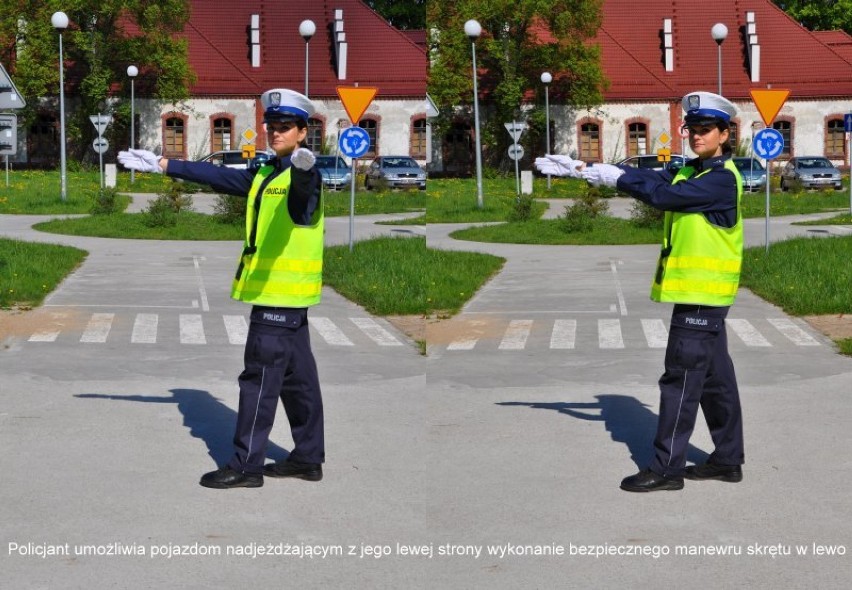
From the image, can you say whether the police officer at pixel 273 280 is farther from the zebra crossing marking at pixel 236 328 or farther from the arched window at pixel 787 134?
the arched window at pixel 787 134

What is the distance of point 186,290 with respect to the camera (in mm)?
19547

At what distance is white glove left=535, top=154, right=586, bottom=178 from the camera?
7828 mm

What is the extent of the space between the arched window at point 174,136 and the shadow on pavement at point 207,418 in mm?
54413

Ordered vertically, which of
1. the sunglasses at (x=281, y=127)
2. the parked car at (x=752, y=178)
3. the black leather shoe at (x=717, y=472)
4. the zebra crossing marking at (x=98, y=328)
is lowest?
the black leather shoe at (x=717, y=472)

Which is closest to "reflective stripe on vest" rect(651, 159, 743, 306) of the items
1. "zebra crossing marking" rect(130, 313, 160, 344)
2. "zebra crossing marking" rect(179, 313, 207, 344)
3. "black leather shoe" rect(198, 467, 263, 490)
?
"black leather shoe" rect(198, 467, 263, 490)

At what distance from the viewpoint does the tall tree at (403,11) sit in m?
78.2

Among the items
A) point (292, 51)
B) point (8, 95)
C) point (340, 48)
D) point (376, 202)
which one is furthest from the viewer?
point (292, 51)

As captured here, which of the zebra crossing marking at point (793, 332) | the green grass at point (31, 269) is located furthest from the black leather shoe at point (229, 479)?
the green grass at point (31, 269)

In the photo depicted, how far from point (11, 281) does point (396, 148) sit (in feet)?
154

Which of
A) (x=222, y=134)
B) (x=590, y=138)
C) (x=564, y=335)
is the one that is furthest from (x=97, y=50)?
(x=564, y=335)

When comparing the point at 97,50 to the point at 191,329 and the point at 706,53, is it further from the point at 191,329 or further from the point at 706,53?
the point at 191,329

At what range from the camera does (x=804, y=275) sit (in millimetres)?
19922

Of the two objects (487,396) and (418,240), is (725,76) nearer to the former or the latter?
(418,240)

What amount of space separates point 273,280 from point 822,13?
72173 millimetres
